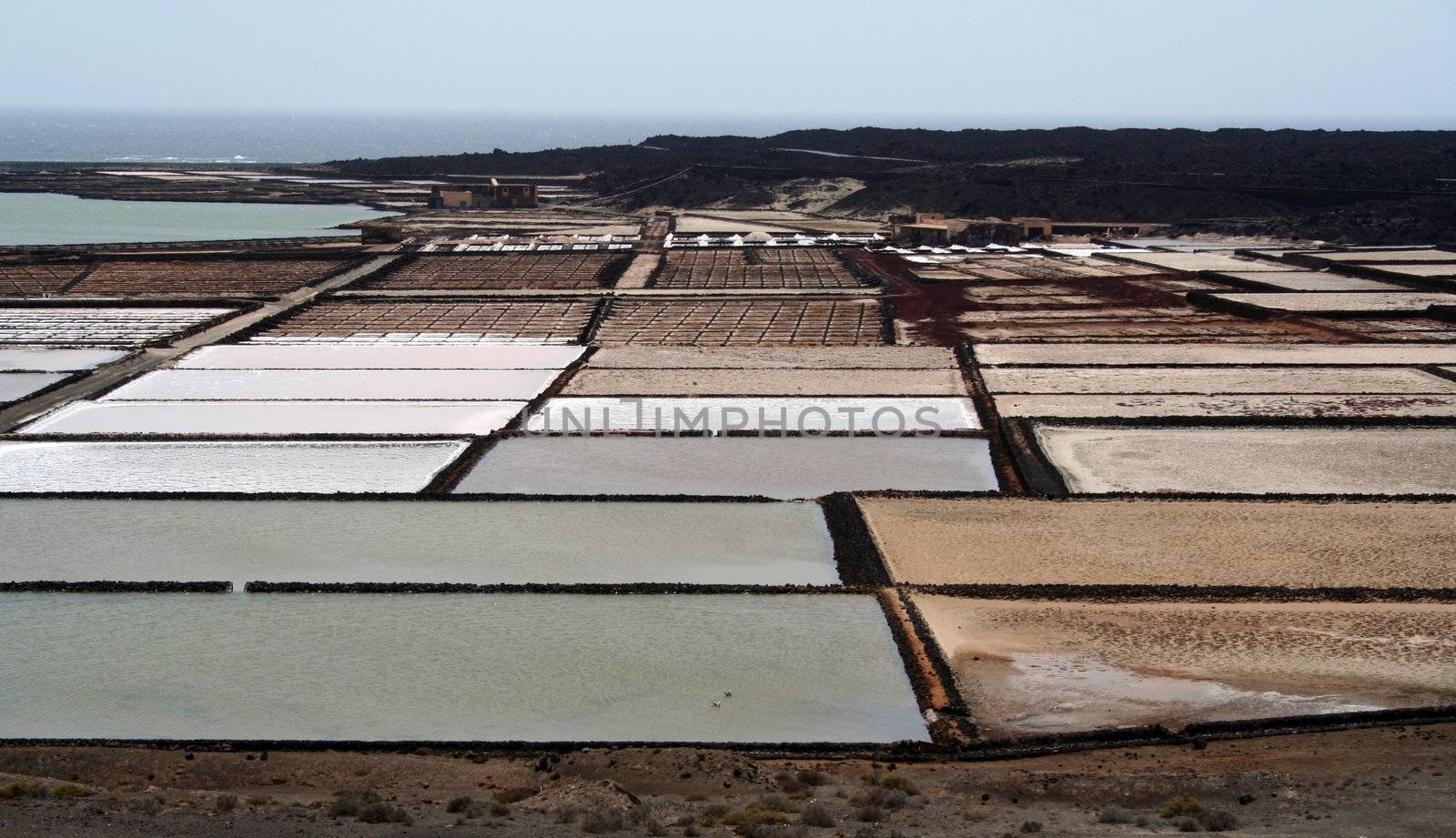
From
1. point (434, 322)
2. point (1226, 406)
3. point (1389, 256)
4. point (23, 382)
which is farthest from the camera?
point (1389, 256)

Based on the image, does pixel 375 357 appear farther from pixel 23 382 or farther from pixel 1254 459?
pixel 1254 459

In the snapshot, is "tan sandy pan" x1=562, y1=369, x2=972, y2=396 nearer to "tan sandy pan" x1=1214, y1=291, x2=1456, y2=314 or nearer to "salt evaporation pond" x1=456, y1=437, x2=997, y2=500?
"salt evaporation pond" x1=456, y1=437, x2=997, y2=500

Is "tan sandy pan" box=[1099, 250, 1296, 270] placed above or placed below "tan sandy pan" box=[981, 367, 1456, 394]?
above

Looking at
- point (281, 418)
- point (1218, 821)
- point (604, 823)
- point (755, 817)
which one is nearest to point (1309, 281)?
point (281, 418)

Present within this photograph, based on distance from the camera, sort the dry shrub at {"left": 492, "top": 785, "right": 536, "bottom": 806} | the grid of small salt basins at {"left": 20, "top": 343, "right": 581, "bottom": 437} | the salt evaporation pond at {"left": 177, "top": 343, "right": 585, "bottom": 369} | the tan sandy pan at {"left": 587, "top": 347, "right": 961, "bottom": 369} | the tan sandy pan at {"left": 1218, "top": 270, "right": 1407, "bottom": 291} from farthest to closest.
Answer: the tan sandy pan at {"left": 1218, "top": 270, "right": 1407, "bottom": 291}
the salt evaporation pond at {"left": 177, "top": 343, "right": 585, "bottom": 369}
the tan sandy pan at {"left": 587, "top": 347, "right": 961, "bottom": 369}
the grid of small salt basins at {"left": 20, "top": 343, "right": 581, "bottom": 437}
the dry shrub at {"left": 492, "top": 785, "right": 536, "bottom": 806}

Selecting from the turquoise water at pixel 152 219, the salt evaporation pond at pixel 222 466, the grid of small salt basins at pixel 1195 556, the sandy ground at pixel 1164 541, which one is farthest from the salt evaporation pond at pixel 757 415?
the turquoise water at pixel 152 219

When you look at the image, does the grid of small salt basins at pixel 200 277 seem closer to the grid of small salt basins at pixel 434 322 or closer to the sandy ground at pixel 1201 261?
the grid of small salt basins at pixel 434 322

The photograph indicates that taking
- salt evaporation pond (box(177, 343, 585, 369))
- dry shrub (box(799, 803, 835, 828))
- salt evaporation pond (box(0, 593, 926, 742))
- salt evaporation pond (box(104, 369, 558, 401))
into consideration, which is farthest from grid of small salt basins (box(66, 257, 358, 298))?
dry shrub (box(799, 803, 835, 828))
